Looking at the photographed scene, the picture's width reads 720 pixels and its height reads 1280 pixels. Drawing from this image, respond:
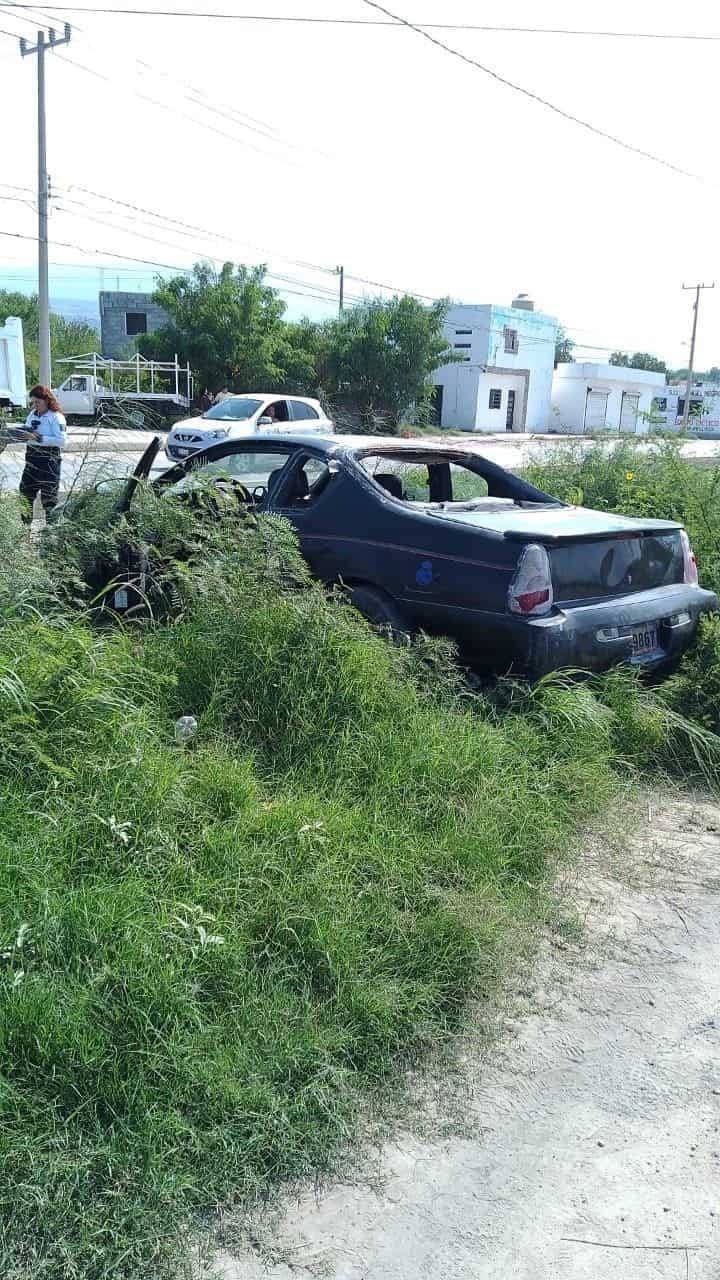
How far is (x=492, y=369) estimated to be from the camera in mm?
56750

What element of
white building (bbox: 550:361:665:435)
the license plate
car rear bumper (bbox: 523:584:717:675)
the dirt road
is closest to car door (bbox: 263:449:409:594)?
car rear bumper (bbox: 523:584:717:675)

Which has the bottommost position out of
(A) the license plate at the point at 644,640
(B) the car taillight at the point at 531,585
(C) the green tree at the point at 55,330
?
(A) the license plate at the point at 644,640

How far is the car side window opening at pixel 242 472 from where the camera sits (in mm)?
6188

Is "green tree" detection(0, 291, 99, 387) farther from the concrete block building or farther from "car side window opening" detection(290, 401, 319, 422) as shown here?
"car side window opening" detection(290, 401, 319, 422)

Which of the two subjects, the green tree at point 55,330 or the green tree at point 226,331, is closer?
the green tree at point 226,331

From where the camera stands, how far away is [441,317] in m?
43.9

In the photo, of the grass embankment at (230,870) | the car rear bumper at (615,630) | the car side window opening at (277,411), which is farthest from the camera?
the car side window opening at (277,411)

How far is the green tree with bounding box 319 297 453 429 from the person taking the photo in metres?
43.0

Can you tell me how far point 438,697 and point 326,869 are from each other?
5.51ft

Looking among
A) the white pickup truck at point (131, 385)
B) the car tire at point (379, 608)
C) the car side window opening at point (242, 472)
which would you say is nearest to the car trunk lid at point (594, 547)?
the car tire at point (379, 608)

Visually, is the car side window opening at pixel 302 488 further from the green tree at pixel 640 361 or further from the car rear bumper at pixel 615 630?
the green tree at pixel 640 361

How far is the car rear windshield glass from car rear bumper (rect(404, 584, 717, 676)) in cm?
115

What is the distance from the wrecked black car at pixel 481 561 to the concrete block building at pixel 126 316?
4938cm

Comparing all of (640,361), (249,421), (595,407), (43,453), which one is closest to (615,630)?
(43,453)
